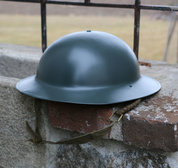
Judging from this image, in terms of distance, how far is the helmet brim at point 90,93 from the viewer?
862 millimetres

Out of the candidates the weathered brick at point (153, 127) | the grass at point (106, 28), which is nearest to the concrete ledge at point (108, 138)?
the weathered brick at point (153, 127)

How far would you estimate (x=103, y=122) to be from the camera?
928 mm

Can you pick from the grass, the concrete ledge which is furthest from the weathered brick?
the grass

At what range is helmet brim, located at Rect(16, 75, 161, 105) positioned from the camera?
862mm

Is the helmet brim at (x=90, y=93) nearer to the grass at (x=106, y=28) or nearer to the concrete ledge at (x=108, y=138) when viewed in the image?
the concrete ledge at (x=108, y=138)

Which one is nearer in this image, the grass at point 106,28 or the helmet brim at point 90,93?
the helmet brim at point 90,93

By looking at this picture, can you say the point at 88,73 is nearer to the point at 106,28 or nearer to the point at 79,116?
the point at 79,116

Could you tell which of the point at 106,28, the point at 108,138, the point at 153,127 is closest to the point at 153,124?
the point at 153,127

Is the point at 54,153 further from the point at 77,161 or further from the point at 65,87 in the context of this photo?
the point at 65,87

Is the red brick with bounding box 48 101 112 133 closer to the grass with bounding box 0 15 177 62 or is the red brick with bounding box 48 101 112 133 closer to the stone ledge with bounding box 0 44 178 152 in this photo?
the stone ledge with bounding box 0 44 178 152

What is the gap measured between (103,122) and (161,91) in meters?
0.31

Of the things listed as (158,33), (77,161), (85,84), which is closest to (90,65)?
(85,84)

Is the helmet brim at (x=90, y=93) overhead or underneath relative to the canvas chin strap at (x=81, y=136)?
overhead

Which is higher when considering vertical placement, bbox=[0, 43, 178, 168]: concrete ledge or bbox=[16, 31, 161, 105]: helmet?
bbox=[16, 31, 161, 105]: helmet
